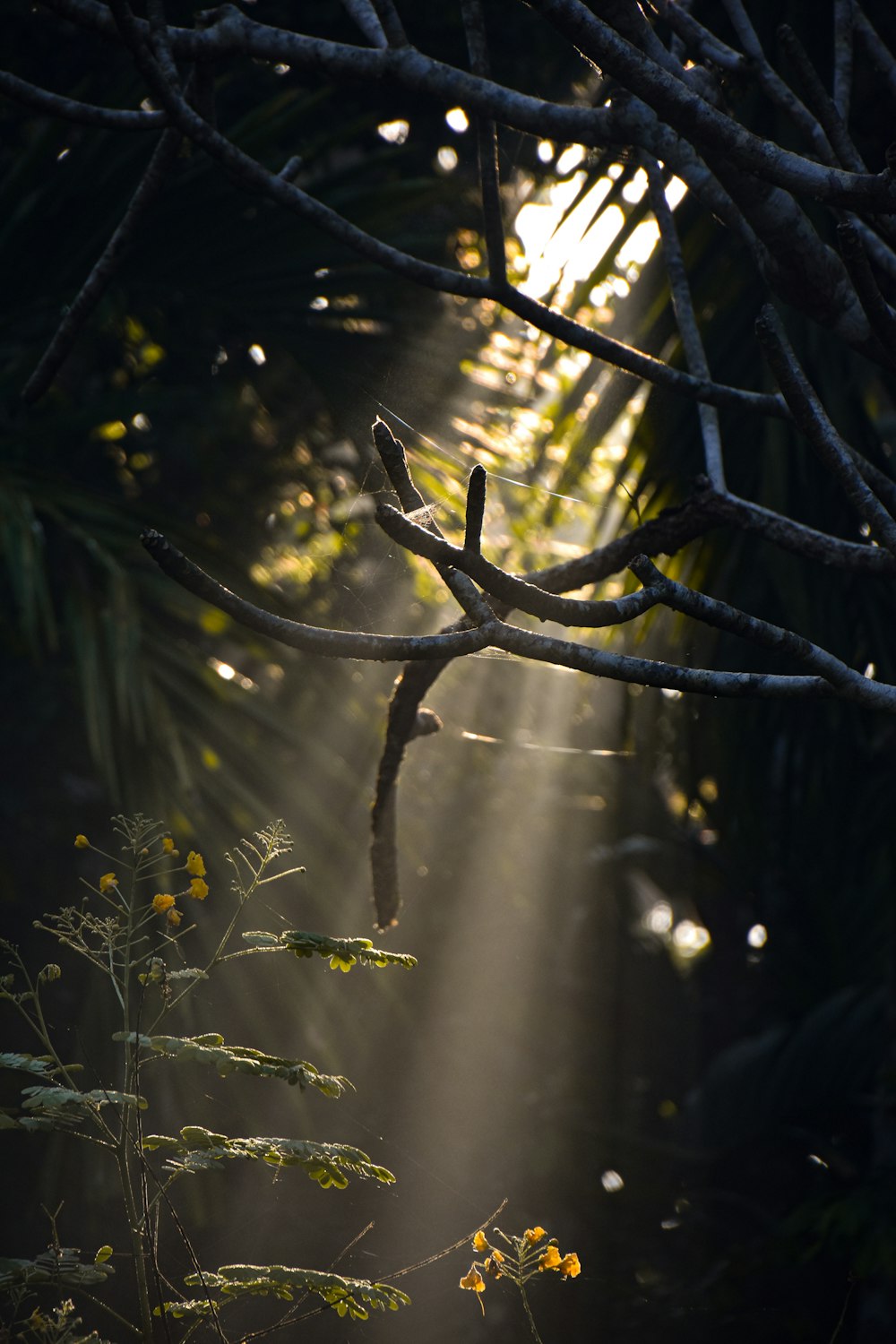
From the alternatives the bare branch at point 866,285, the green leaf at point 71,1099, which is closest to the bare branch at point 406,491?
the bare branch at point 866,285

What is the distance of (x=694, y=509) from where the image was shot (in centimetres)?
133

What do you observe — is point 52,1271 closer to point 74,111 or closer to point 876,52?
point 74,111

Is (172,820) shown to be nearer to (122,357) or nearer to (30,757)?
(30,757)

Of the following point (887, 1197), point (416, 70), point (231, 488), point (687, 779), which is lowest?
point (887, 1197)

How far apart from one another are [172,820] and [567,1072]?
9.54 feet

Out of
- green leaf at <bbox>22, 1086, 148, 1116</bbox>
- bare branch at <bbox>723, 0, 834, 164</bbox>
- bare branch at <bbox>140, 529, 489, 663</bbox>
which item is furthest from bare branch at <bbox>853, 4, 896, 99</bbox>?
green leaf at <bbox>22, 1086, 148, 1116</bbox>

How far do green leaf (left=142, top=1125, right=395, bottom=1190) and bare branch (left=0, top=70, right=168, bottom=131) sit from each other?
1274 millimetres

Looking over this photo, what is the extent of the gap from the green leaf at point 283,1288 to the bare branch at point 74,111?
141 centimetres

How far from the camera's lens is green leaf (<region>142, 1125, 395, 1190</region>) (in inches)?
39.8

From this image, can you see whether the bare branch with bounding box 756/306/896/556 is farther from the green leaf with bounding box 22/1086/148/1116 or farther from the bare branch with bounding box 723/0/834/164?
the green leaf with bounding box 22/1086/148/1116

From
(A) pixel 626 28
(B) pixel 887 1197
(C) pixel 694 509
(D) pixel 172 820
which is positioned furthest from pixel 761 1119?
(A) pixel 626 28

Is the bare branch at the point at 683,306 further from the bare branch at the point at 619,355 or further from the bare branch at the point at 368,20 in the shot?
the bare branch at the point at 368,20

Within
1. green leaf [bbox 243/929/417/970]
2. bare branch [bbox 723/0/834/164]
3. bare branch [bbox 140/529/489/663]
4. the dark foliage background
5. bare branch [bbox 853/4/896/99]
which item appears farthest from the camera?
the dark foliage background

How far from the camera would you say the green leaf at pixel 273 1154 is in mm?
1011
